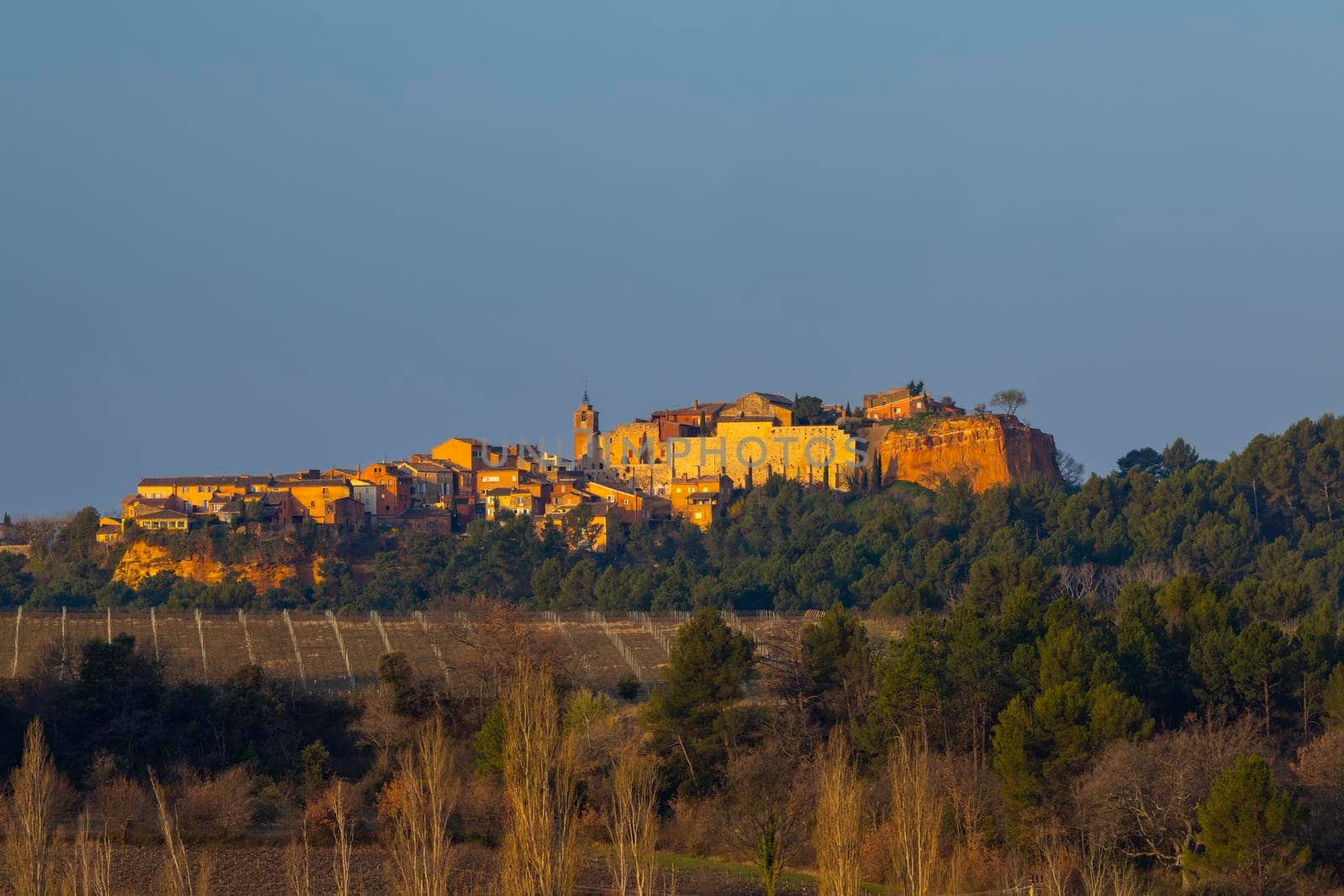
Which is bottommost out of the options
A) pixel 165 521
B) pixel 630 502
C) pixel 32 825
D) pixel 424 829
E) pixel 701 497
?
pixel 424 829

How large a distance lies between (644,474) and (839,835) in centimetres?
6145

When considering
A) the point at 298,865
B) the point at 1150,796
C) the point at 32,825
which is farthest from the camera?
the point at 298,865

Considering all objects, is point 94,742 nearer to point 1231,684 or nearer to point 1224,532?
point 1231,684

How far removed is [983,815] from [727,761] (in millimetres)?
6251

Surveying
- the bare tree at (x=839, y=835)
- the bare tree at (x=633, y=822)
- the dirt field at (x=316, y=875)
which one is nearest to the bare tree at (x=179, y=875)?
the dirt field at (x=316, y=875)

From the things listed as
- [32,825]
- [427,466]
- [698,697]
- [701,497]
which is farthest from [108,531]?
[32,825]

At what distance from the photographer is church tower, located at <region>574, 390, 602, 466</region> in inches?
3538

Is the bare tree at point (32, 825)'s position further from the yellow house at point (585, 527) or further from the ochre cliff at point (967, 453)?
the ochre cliff at point (967, 453)

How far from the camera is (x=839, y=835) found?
79.4 ft

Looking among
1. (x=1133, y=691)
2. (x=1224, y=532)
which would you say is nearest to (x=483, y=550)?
(x=1224, y=532)

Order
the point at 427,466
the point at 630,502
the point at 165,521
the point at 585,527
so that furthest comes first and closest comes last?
the point at 427,466, the point at 630,502, the point at 585,527, the point at 165,521

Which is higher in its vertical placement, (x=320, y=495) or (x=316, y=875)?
(x=320, y=495)

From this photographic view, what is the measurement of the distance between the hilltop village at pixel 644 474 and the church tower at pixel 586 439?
1.54m

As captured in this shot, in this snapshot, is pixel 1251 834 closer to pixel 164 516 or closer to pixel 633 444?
pixel 164 516
